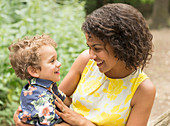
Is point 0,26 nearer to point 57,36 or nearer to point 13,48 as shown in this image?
point 57,36

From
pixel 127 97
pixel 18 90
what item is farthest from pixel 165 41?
pixel 127 97

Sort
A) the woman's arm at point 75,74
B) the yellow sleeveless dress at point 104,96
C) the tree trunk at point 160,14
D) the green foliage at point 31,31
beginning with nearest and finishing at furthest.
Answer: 1. the yellow sleeveless dress at point 104,96
2. the woman's arm at point 75,74
3. the green foliage at point 31,31
4. the tree trunk at point 160,14

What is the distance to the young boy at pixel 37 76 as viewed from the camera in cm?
188

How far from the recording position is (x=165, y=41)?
9.84 metres

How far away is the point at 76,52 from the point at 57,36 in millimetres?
385

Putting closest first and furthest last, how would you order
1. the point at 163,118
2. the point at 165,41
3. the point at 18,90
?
the point at 163,118, the point at 18,90, the point at 165,41

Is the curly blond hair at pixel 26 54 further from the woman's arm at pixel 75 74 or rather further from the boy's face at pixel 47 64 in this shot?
the woman's arm at pixel 75 74

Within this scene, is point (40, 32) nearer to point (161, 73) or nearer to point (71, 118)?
point (71, 118)

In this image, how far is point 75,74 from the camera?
2289 mm

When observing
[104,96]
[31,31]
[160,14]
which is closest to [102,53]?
[104,96]

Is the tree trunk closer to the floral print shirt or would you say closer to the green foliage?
the green foliage

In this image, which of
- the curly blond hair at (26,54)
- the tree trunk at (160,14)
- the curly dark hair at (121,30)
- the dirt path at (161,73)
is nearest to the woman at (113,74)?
the curly dark hair at (121,30)

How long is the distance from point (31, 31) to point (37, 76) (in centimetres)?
240

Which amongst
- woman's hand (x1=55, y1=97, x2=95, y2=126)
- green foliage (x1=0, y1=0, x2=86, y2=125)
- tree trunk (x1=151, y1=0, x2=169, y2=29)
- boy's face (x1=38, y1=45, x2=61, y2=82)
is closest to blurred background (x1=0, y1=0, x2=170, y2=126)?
green foliage (x1=0, y1=0, x2=86, y2=125)
